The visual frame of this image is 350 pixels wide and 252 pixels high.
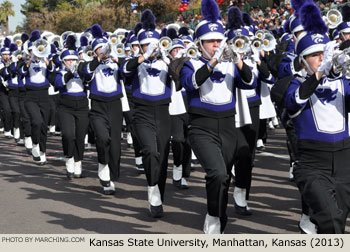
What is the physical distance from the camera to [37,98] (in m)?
12.2

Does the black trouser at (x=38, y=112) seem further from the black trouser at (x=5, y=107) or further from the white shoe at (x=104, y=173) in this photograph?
the black trouser at (x=5, y=107)

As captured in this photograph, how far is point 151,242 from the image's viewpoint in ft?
17.3

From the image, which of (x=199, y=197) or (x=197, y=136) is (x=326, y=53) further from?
(x=199, y=197)

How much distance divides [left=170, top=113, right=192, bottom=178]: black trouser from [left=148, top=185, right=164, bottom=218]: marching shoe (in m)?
1.65

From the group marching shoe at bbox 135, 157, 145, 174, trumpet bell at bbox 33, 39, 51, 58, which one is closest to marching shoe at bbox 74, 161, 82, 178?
marching shoe at bbox 135, 157, 145, 174

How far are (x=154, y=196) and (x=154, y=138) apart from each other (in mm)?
703

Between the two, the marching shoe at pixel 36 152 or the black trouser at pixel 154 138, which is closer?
the black trouser at pixel 154 138

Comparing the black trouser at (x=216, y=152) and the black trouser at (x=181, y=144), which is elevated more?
the black trouser at (x=216, y=152)

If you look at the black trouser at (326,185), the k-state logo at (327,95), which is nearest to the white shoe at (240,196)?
the black trouser at (326,185)

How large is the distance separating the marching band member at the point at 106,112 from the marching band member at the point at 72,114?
1.20 m

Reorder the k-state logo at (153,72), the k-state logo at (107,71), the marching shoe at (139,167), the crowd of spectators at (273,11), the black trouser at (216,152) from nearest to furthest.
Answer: the black trouser at (216,152) < the k-state logo at (153,72) < the k-state logo at (107,71) < the marching shoe at (139,167) < the crowd of spectators at (273,11)

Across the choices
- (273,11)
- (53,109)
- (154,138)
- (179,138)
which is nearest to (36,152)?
(53,109)

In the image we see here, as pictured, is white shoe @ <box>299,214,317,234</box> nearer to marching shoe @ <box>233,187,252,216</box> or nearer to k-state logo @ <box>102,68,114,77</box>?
marching shoe @ <box>233,187,252,216</box>

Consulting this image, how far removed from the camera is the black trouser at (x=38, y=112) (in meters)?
12.0
